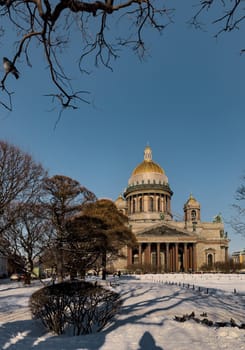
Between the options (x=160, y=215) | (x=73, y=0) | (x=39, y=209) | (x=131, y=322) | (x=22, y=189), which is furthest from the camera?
(x=160, y=215)

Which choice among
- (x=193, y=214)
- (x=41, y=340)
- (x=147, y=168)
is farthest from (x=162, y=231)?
(x=41, y=340)

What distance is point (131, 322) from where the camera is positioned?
12.8 metres

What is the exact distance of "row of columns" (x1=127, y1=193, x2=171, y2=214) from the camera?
10038 centimetres

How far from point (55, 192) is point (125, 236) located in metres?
13.2

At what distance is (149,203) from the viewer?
3979 inches

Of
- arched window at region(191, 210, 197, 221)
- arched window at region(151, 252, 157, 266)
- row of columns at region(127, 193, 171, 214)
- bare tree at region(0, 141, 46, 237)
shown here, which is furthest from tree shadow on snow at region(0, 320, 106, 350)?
arched window at region(191, 210, 197, 221)

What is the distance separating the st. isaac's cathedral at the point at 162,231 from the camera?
87.6 m

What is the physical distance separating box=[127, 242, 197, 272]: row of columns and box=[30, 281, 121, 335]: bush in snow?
2956 inches

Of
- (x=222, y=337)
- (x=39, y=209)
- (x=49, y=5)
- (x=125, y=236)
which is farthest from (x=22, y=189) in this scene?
(x=49, y=5)

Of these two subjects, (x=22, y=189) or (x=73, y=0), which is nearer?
(x=73, y=0)

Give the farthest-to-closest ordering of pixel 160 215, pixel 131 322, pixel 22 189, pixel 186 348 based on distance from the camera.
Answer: pixel 160 215, pixel 22 189, pixel 131 322, pixel 186 348

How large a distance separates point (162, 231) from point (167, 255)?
6364 mm

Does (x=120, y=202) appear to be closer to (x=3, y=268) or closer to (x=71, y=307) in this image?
(x=3, y=268)

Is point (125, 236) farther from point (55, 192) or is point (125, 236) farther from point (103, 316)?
point (103, 316)
